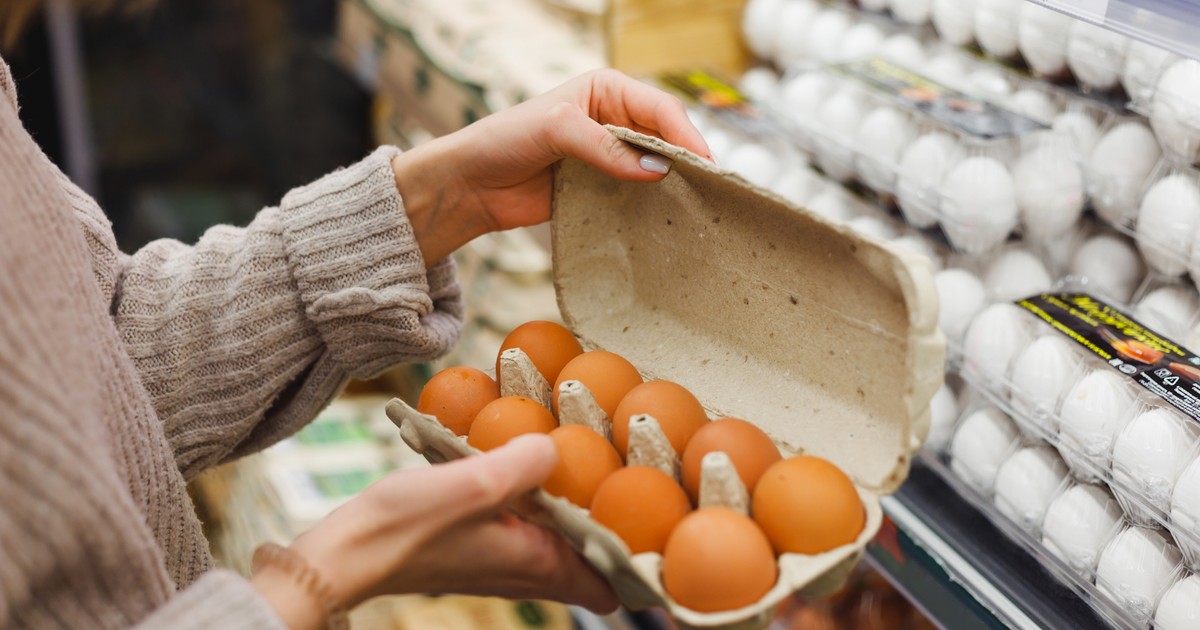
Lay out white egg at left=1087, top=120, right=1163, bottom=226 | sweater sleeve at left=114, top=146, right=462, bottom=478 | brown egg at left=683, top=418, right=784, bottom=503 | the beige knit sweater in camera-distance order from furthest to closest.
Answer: white egg at left=1087, top=120, right=1163, bottom=226 → sweater sleeve at left=114, top=146, right=462, bottom=478 → brown egg at left=683, top=418, right=784, bottom=503 → the beige knit sweater

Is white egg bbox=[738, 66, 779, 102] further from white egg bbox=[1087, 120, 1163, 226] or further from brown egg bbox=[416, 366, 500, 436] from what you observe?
brown egg bbox=[416, 366, 500, 436]

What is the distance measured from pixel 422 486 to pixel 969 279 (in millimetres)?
861

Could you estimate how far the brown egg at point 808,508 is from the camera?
2.96 ft

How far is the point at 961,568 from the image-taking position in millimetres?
1232

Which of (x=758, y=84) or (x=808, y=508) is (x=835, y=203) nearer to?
(x=758, y=84)

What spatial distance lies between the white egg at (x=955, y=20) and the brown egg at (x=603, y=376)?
0.82 m

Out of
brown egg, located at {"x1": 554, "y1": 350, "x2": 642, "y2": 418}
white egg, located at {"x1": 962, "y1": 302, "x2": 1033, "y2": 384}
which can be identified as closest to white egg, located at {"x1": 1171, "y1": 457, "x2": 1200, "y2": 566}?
white egg, located at {"x1": 962, "y1": 302, "x2": 1033, "y2": 384}

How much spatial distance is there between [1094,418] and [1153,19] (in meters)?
0.43

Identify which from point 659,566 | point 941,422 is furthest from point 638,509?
point 941,422

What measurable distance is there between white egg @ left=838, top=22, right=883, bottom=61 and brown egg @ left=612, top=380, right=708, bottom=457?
2.84 feet

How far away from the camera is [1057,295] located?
131 cm

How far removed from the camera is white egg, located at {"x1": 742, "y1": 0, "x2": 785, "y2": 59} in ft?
6.24

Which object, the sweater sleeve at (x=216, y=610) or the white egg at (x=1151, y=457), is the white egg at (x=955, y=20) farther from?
the sweater sleeve at (x=216, y=610)

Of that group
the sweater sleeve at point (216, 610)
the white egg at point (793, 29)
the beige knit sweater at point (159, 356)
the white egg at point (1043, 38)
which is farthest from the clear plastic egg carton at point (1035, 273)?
the sweater sleeve at point (216, 610)
